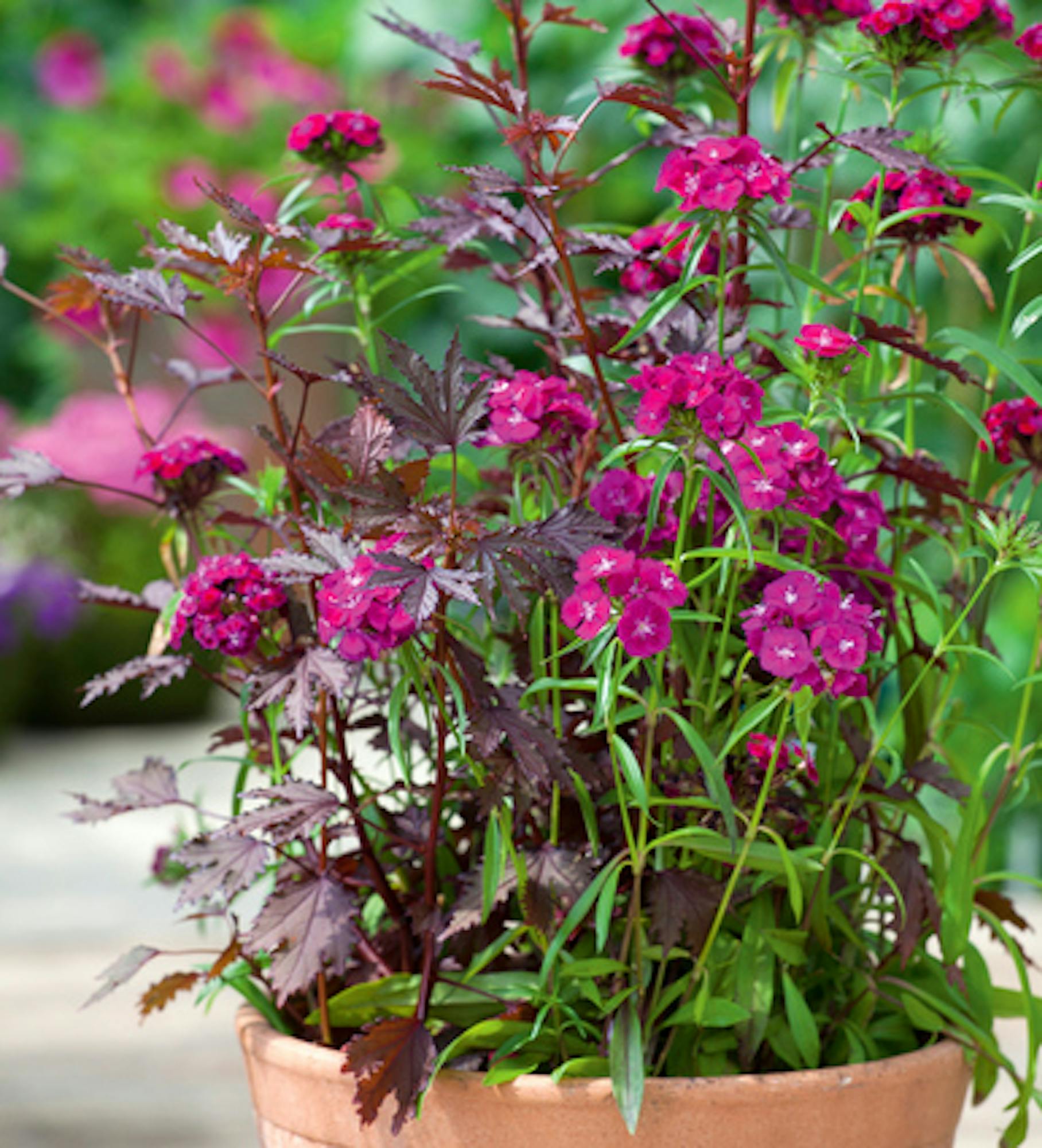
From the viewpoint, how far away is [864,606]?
0.62 m

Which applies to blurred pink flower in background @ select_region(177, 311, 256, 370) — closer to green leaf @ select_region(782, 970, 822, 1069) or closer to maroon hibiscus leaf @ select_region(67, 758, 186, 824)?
maroon hibiscus leaf @ select_region(67, 758, 186, 824)

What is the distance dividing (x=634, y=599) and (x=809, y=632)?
8 centimetres

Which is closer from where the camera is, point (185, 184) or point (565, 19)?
point (565, 19)

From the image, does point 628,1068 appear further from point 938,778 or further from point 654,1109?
point 938,778

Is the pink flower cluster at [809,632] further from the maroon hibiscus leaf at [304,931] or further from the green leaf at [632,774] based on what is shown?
the maroon hibiscus leaf at [304,931]

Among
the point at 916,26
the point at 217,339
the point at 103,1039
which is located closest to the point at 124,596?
the point at 916,26

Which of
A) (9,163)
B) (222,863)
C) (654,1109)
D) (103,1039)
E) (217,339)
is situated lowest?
(103,1039)

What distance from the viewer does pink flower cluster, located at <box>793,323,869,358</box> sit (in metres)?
0.62

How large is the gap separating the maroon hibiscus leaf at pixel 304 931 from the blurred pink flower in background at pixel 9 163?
4370 mm

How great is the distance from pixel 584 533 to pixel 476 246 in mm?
297

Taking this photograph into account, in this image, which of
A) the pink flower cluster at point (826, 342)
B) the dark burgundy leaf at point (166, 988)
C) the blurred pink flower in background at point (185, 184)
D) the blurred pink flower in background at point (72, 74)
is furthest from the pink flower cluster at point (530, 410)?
the blurred pink flower in background at point (72, 74)

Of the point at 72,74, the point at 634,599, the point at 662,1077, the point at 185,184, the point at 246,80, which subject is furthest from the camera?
the point at 72,74

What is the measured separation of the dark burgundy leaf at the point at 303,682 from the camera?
0.66 m

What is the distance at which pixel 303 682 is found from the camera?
672mm
